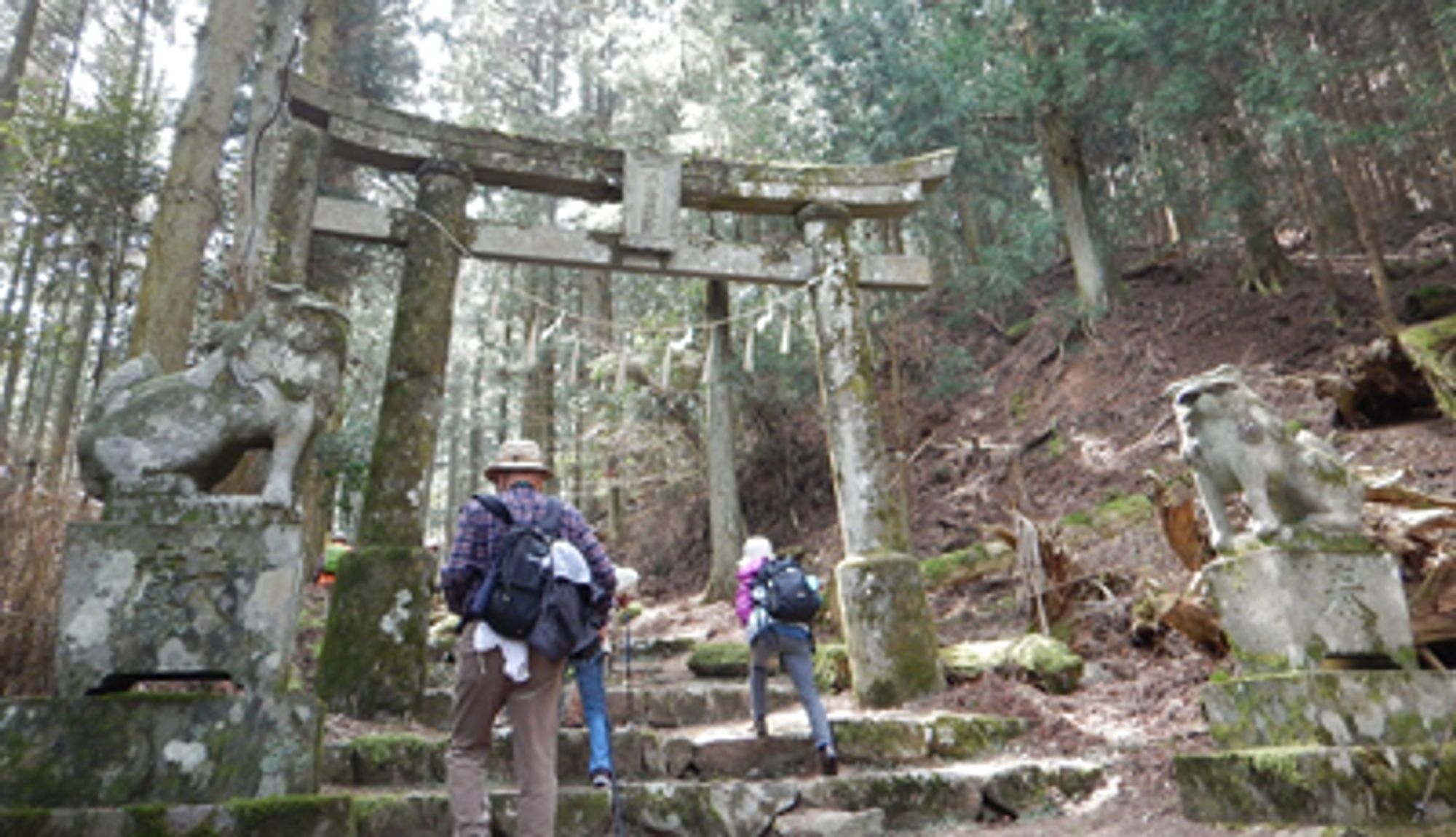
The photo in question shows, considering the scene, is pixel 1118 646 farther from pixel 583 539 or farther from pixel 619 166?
pixel 619 166

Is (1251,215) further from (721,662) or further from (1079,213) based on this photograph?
(721,662)

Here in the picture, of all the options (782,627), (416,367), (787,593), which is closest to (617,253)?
(416,367)

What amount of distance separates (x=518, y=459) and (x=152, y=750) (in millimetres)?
1837

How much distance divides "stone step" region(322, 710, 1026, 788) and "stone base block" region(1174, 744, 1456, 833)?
2159 mm

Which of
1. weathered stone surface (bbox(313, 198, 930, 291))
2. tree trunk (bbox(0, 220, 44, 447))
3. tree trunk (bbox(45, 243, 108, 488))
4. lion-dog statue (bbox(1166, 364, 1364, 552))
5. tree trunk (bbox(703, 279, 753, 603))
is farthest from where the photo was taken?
tree trunk (bbox(703, 279, 753, 603))

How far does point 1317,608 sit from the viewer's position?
13.0 ft

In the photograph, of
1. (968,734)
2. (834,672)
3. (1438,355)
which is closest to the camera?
(968,734)

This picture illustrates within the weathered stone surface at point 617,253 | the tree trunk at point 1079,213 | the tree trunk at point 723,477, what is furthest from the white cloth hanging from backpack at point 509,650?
the tree trunk at point 1079,213

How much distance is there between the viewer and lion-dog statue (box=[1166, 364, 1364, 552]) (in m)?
4.13

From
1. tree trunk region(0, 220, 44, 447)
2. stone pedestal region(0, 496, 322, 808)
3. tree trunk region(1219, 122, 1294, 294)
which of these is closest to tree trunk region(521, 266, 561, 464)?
tree trunk region(0, 220, 44, 447)

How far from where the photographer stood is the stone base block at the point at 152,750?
10.9 ft

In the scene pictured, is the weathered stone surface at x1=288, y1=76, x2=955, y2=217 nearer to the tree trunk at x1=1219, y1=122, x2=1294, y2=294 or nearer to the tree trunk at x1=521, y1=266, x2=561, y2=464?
the tree trunk at x1=1219, y1=122, x2=1294, y2=294

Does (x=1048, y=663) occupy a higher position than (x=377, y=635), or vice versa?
(x=377, y=635)

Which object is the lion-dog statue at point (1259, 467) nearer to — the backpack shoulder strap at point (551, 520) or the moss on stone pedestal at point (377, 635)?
the backpack shoulder strap at point (551, 520)
